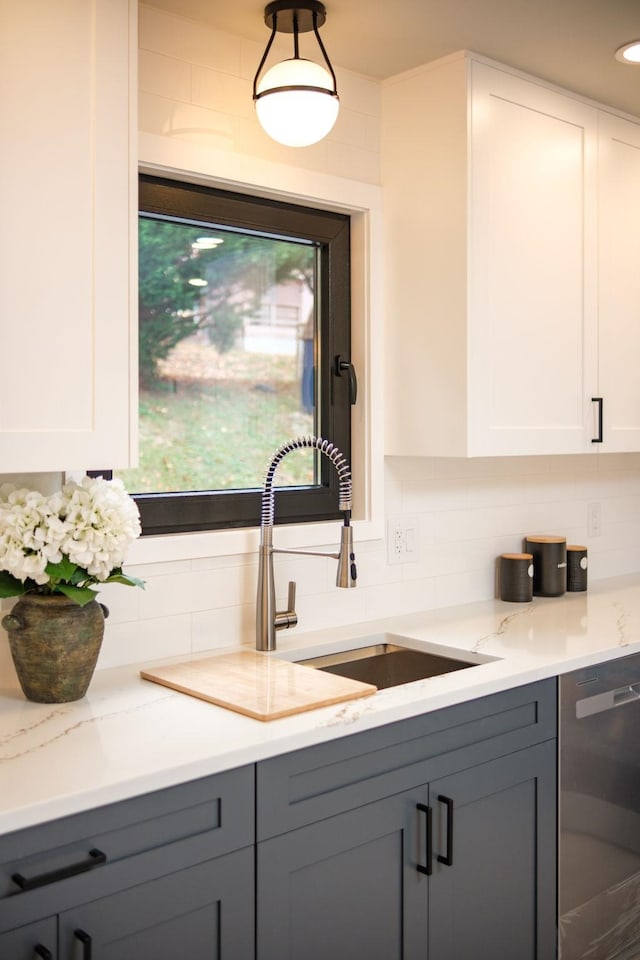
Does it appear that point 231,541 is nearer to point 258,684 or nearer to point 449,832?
point 258,684

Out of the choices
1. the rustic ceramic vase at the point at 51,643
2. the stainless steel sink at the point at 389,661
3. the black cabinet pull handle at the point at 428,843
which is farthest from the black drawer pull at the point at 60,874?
the stainless steel sink at the point at 389,661

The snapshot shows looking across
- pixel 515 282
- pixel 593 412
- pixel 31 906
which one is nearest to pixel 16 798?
pixel 31 906

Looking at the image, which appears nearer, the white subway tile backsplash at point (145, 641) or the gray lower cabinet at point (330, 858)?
the gray lower cabinet at point (330, 858)

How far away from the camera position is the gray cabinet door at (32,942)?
4.37ft

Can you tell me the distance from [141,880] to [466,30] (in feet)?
6.63

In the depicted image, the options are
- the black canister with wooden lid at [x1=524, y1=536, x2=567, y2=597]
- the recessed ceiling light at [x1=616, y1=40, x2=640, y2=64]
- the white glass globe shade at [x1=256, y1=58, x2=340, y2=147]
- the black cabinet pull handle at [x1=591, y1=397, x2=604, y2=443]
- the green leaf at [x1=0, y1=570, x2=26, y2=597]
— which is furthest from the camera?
the black canister with wooden lid at [x1=524, y1=536, x2=567, y2=597]

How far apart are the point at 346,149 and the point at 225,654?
4.58 ft

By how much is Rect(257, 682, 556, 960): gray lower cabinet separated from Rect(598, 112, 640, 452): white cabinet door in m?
1.10

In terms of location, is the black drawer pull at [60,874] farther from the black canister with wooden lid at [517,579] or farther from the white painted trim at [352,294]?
the black canister with wooden lid at [517,579]

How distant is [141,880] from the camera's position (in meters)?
1.47

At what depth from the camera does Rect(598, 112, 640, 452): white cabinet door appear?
2.85 meters

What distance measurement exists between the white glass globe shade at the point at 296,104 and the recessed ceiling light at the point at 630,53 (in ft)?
2.79

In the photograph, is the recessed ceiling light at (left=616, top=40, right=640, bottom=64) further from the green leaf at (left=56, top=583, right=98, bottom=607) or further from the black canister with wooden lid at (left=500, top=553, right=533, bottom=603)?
the green leaf at (left=56, top=583, right=98, bottom=607)

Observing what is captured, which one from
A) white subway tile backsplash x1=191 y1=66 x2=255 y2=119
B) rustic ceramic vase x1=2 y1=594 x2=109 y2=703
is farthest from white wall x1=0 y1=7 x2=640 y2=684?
rustic ceramic vase x1=2 y1=594 x2=109 y2=703
